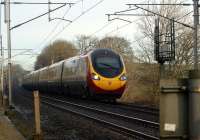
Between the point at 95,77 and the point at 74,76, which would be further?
the point at 74,76

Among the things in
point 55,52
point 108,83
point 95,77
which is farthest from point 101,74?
point 55,52

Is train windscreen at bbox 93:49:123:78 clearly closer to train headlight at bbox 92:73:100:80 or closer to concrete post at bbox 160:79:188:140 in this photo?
train headlight at bbox 92:73:100:80

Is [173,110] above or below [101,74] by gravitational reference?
above

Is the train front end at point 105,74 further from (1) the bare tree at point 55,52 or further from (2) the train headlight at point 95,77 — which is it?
(1) the bare tree at point 55,52

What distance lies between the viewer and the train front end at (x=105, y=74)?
1038 inches

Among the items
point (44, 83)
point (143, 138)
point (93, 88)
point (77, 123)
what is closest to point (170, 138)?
point (143, 138)

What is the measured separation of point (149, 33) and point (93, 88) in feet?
40.6

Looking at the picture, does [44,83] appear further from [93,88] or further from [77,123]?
[77,123]

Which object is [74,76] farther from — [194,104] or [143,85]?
[194,104]

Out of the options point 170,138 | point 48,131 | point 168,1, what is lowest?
point 48,131

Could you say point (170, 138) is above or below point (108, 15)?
below

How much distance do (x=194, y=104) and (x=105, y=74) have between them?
924 inches

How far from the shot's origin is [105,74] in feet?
Answer: 87.5

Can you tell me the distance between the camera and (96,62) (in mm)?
26734
